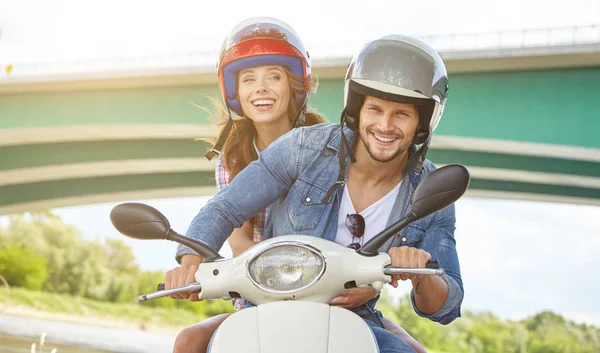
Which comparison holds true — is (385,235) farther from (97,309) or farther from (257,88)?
(97,309)

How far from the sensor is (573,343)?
67.9 feet

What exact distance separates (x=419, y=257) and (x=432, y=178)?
20 centimetres

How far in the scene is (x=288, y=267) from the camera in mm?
1847

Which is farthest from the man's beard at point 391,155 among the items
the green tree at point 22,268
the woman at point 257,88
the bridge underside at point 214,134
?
the green tree at point 22,268

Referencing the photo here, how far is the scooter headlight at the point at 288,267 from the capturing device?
184cm

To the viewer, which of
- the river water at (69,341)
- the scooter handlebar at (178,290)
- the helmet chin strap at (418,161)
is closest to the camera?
the scooter handlebar at (178,290)

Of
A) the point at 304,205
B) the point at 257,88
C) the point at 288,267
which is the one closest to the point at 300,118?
the point at 257,88

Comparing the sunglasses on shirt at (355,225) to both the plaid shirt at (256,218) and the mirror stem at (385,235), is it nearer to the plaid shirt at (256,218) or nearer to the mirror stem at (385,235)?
the mirror stem at (385,235)

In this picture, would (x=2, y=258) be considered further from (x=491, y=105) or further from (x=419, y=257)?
(x=419, y=257)

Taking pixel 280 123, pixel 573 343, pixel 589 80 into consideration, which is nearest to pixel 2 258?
pixel 573 343

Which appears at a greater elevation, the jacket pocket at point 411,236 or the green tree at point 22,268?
the green tree at point 22,268

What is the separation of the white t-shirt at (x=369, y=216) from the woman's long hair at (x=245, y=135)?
145cm

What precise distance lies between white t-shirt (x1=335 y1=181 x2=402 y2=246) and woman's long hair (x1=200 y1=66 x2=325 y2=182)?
57.2 inches

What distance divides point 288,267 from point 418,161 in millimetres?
926
